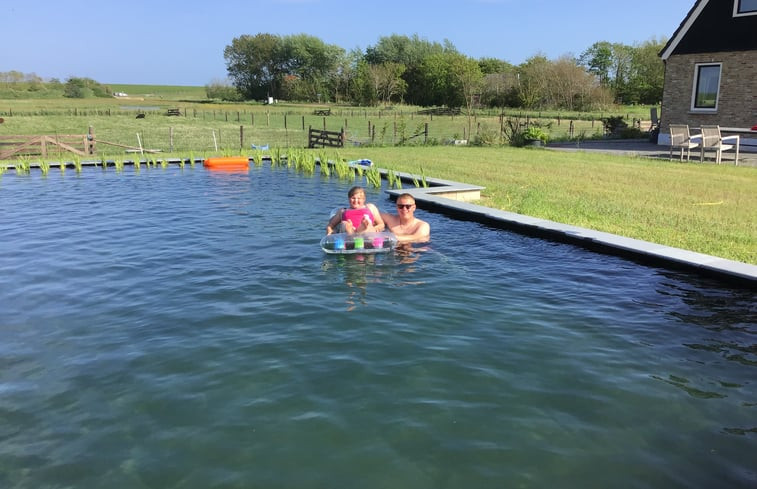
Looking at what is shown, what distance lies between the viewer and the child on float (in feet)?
27.3

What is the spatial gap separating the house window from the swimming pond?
18.2 meters

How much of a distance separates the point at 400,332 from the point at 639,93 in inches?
2916

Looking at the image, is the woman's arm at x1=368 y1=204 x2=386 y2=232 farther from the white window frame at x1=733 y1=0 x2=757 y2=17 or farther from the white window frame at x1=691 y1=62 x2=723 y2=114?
the white window frame at x1=733 y1=0 x2=757 y2=17

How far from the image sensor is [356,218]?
328 inches

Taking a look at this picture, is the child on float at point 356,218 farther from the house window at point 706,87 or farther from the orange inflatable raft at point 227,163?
the house window at point 706,87

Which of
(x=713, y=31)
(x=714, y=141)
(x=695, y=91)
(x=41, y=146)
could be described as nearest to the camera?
(x=714, y=141)

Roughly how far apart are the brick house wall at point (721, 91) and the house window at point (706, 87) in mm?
183

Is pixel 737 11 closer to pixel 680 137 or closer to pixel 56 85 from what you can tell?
pixel 680 137

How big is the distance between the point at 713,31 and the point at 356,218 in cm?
2014

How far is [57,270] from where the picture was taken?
7.64 metres

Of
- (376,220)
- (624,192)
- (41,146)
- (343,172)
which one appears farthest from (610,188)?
(41,146)

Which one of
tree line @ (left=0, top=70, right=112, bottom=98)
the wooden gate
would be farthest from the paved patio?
tree line @ (left=0, top=70, right=112, bottom=98)

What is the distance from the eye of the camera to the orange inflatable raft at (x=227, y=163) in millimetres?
18550

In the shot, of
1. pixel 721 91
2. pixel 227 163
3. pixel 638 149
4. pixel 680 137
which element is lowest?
pixel 227 163
